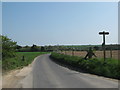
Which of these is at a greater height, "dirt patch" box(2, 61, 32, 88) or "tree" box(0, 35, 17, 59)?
"tree" box(0, 35, 17, 59)

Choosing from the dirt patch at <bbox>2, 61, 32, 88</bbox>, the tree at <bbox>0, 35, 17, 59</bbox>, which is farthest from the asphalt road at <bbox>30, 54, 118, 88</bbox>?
the tree at <bbox>0, 35, 17, 59</bbox>

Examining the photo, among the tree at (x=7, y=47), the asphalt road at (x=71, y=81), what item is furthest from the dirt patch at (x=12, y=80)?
the tree at (x=7, y=47)

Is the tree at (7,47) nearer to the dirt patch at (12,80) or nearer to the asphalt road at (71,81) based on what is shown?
the dirt patch at (12,80)

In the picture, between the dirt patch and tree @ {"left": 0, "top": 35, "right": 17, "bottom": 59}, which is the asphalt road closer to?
the dirt patch

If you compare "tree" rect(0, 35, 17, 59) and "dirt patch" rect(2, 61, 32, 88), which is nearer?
"dirt patch" rect(2, 61, 32, 88)

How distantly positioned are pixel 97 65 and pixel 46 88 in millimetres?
9975

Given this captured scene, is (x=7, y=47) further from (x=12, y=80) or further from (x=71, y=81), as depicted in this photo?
(x=71, y=81)

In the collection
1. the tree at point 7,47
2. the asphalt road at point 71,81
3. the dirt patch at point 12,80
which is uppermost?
the tree at point 7,47

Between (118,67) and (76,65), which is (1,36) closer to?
(76,65)

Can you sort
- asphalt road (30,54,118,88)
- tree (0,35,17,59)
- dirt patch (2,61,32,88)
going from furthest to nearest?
tree (0,35,17,59) → dirt patch (2,61,32,88) → asphalt road (30,54,118,88)

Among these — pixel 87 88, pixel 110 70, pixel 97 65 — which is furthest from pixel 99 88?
pixel 97 65

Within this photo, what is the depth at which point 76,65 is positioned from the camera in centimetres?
3116

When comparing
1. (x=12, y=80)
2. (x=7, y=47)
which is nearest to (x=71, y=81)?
(x=12, y=80)

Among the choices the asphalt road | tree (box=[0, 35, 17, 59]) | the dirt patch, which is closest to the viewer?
the asphalt road
